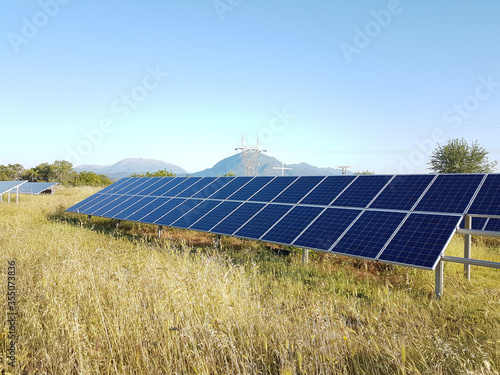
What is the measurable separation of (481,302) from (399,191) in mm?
4607

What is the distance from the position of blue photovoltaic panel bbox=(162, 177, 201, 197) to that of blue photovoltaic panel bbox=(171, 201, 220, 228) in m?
3.26

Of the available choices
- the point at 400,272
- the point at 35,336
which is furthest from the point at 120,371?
the point at 400,272

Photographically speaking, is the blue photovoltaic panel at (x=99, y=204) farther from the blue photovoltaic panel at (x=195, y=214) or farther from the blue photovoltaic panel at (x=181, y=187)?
the blue photovoltaic panel at (x=195, y=214)

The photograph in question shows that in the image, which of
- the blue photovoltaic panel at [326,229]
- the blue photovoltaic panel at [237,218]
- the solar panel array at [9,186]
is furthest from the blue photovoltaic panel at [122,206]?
the solar panel array at [9,186]

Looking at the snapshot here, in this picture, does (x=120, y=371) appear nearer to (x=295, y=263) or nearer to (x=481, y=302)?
(x=481, y=302)

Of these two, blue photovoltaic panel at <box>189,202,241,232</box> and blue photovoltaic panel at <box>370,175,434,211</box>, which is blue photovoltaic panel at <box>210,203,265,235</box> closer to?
blue photovoltaic panel at <box>189,202,241,232</box>

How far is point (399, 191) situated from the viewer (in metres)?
10.9

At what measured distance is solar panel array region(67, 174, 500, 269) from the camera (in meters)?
8.53

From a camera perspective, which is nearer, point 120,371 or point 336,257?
point 120,371

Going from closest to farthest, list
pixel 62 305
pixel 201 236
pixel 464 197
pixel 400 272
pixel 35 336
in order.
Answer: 1. pixel 35 336
2. pixel 62 305
3. pixel 464 197
4. pixel 400 272
5. pixel 201 236

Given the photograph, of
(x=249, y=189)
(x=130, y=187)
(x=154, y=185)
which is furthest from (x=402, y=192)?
(x=130, y=187)

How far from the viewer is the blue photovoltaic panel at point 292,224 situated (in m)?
10.3

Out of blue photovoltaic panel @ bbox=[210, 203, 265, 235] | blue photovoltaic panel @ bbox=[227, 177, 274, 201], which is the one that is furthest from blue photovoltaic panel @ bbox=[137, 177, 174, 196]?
blue photovoltaic panel @ bbox=[210, 203, 265, 235]

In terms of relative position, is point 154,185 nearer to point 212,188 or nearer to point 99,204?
point 99,204
